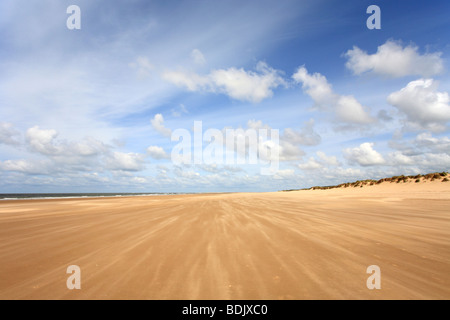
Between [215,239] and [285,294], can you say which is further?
[215,239]

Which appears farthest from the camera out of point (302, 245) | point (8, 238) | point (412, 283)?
point (8, 238)

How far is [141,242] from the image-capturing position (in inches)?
237

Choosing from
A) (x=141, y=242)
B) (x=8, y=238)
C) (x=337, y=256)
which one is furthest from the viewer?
(x=8, y=238)

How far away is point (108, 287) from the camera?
11.4ft

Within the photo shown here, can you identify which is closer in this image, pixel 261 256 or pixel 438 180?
pixel 261 256

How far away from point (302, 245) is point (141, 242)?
13.9 feet

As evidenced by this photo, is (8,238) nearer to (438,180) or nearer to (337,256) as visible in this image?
(337,256)

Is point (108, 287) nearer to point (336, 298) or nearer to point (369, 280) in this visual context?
point (336, 298)
